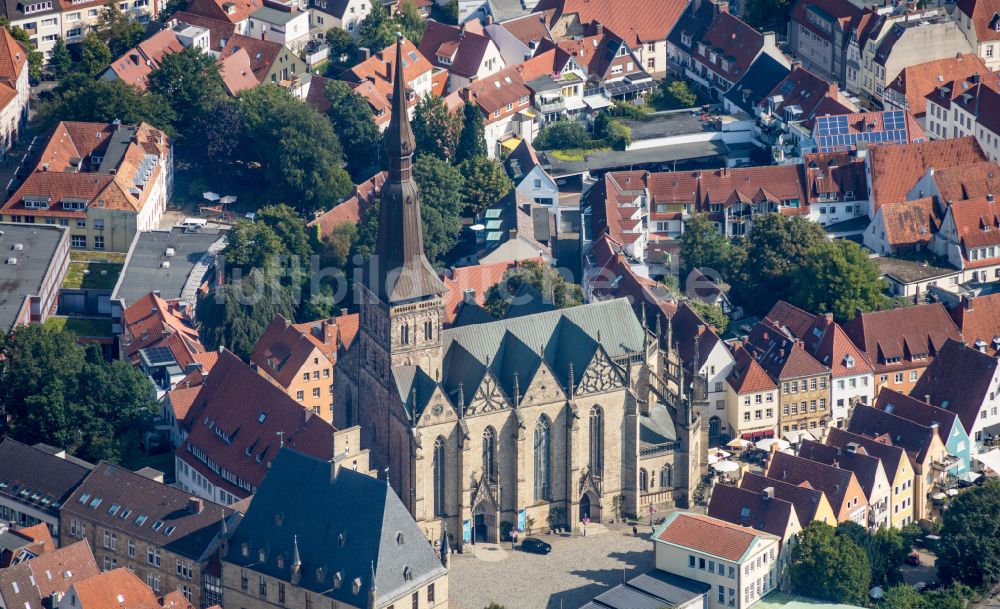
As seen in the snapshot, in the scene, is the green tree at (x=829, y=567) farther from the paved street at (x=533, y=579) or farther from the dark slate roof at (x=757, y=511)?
the paved street at (x=533, y=579)

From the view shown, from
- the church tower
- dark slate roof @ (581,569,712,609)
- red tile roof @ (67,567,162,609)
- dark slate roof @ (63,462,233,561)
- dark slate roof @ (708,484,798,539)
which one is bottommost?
dark slate roof @ (581,569,712,609)

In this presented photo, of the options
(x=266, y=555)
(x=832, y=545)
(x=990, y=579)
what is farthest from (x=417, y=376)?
(x=990, y=579)

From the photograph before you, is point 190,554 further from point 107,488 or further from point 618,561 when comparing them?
point 618,561

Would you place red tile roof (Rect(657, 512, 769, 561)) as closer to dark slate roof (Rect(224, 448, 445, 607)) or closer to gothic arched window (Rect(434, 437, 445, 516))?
gothic arched window (Rect(434, 437, 445, 516))

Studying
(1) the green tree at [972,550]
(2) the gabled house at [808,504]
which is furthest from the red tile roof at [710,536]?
(1) the green tree at [972,550]

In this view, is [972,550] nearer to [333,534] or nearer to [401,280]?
[401,280]

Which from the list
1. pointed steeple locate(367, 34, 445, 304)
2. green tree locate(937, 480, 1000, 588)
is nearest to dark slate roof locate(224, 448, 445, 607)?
pointed steeple locate(367, 34, 445, 304)

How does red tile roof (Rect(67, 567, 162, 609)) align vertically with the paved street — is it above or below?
above

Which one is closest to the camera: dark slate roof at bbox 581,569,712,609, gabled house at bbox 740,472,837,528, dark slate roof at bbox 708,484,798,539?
dark slate roof at bbox 581,569,712,609
